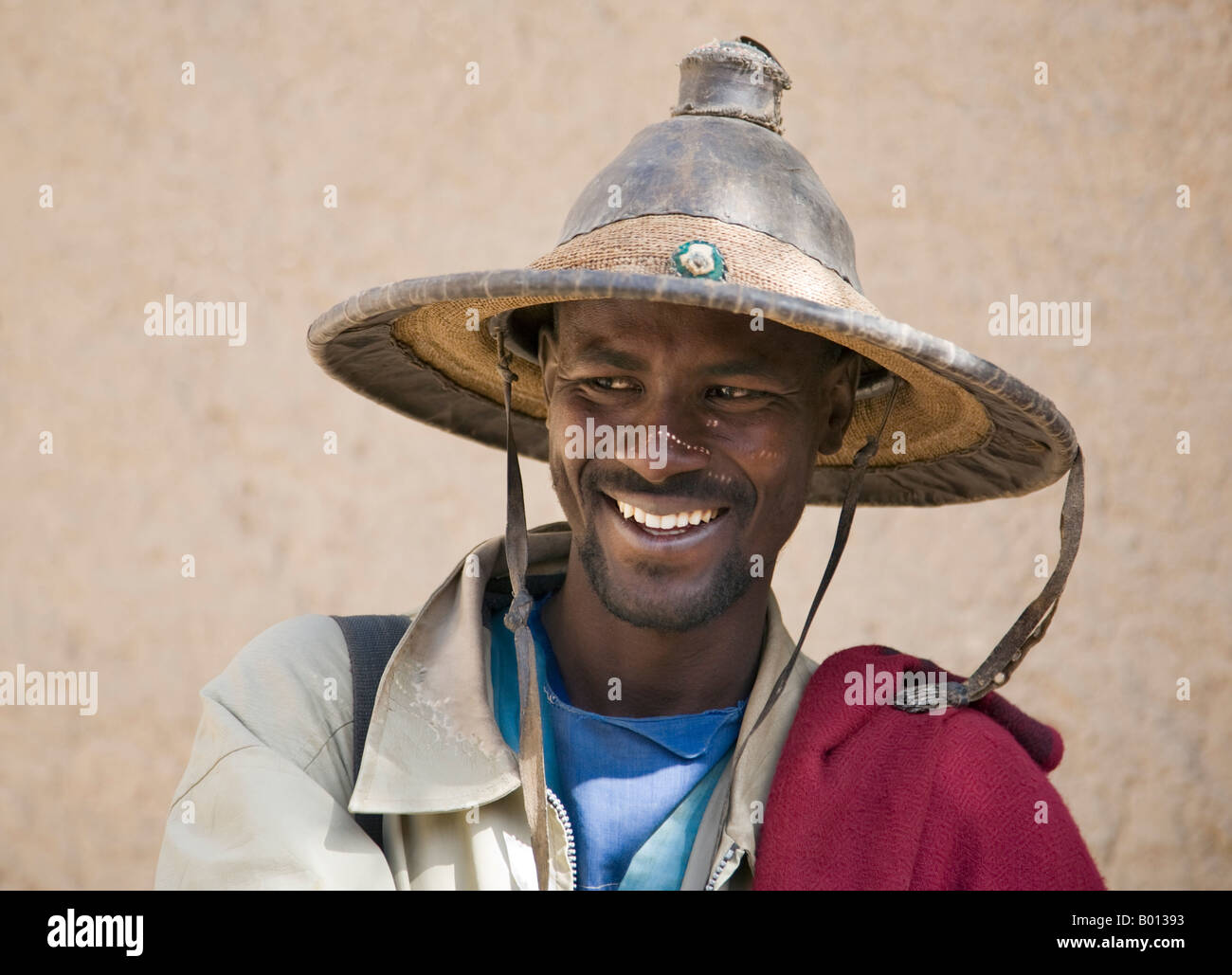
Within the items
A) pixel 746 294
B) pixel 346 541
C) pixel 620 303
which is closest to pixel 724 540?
pixel 620 303

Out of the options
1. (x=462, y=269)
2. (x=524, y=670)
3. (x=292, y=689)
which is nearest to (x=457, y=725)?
(x=524, y=670)

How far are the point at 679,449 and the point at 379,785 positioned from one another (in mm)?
620

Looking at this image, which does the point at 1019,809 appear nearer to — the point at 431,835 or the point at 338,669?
the point at 431,835

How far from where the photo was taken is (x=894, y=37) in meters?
3.92

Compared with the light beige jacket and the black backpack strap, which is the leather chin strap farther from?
the black backpack strap

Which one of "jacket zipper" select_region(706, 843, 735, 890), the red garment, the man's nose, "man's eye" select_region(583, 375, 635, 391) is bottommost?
"jacket zipper" select_region(706, 843, 735, 890)

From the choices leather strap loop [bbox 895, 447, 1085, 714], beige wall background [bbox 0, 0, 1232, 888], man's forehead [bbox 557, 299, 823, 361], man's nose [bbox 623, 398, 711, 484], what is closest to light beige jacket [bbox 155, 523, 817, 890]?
leather strap loop [bbox 895, 447, 1085, 714]

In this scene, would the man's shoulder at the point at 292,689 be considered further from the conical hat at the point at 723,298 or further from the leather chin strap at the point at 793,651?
the conical hat at the point at 723,298

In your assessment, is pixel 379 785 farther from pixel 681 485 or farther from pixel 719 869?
pixel 681 485

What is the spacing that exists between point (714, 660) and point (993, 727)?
429 millimetres

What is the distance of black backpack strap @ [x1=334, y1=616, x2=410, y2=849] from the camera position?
2.07 meters

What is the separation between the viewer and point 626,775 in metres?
2.18

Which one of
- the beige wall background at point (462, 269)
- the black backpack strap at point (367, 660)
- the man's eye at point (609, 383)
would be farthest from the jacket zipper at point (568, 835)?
the beige wall background at point (462, 269)

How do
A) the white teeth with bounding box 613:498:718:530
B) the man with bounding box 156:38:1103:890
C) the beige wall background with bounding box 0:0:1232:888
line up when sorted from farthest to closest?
the beige wall background with bounding box 0:0:1232:888 < the white teeth with bounding box 613:498:718:530 < the man with bounding box 156:38:1103:890
